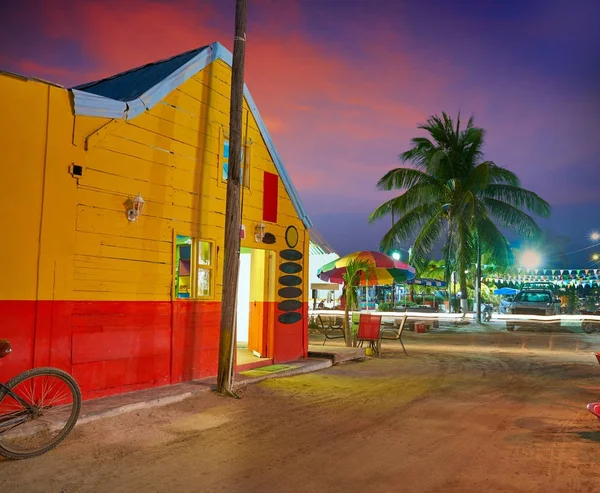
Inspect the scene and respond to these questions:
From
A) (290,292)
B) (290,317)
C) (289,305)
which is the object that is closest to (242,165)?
(290,292)

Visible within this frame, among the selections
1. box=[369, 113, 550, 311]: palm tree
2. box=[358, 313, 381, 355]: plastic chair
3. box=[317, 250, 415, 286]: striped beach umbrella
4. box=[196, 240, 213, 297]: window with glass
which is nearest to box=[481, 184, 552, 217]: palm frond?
box=[369, 113, 550, 311]: palm tree

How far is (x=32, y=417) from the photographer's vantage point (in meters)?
5.54

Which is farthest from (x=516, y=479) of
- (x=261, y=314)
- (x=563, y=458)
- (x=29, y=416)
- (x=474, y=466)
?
(x=261, y=314)

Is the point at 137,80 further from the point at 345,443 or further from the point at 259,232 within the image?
the point at 345,443

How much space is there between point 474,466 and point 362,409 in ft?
8.50

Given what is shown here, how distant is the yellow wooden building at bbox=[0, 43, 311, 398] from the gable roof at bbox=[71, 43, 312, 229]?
0.10ft

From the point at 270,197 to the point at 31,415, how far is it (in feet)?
22.2

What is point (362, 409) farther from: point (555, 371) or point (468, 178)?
point (468, 178)

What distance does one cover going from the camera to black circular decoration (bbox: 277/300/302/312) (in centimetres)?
1167

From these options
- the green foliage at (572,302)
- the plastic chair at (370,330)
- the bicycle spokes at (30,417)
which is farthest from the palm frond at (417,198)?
the bicycle spokes at (30,417)

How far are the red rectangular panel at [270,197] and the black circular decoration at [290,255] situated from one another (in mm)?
724

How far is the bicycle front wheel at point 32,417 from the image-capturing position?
527 cm

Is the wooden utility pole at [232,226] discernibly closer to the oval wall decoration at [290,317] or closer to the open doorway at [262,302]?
the open doorway at [262,302]

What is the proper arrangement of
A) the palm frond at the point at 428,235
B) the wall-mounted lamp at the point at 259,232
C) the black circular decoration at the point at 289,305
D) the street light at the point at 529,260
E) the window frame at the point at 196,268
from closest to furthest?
the window frame at the point at 196,268, the wall-mounted lamp at the point at 259,232, the black circular decoration at the point at 289,305, the palm frond at the point at 428,235, the street light at the point at 529,260
